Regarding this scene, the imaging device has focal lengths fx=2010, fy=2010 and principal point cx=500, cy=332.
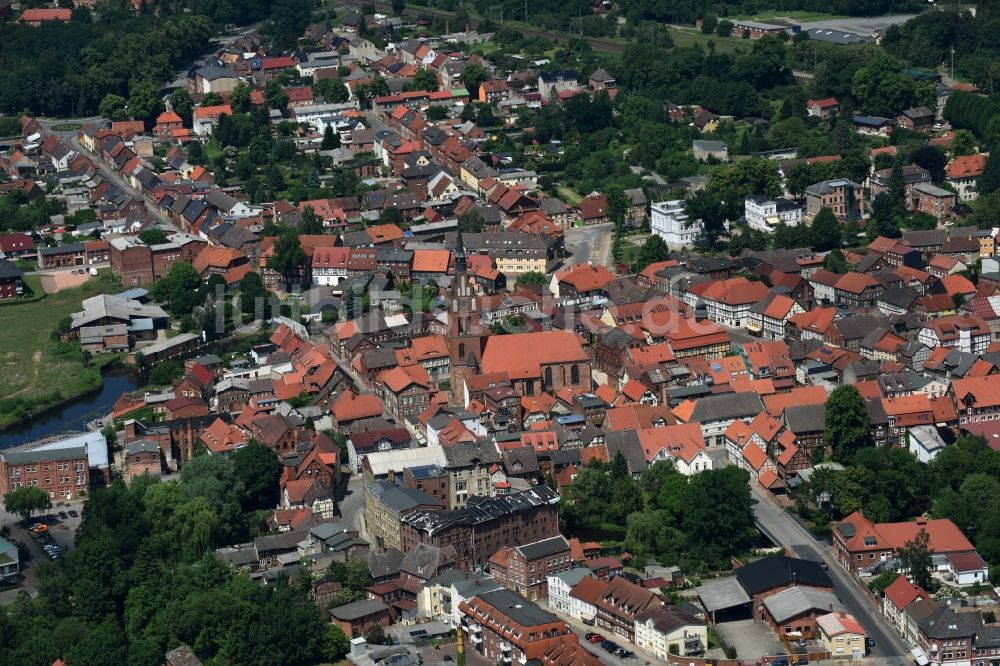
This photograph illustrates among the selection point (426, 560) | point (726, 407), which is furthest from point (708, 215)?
point (426, 560)

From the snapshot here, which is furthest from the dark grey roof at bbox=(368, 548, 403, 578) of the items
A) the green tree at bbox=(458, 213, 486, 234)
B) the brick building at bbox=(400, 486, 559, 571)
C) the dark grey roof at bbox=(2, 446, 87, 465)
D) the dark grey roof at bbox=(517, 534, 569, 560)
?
the green tree at bbox=(458, 213, 486, 234)

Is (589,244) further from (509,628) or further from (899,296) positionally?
(509,628)

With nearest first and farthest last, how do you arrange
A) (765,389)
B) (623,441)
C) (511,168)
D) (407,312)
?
(623,441), (765,389), (407,312), (511,168)

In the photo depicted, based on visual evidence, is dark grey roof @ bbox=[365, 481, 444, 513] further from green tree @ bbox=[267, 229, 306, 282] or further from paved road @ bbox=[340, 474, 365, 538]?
green tree @ bbox=[267, 229, 306, 282]

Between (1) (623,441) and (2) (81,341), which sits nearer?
(1) (623,441)

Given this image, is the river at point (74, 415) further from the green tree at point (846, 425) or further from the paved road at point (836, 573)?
the green tree at point (846, 425)

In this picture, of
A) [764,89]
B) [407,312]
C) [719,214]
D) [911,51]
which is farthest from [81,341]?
[911,51]

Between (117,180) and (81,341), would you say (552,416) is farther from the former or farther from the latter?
(117,180)
